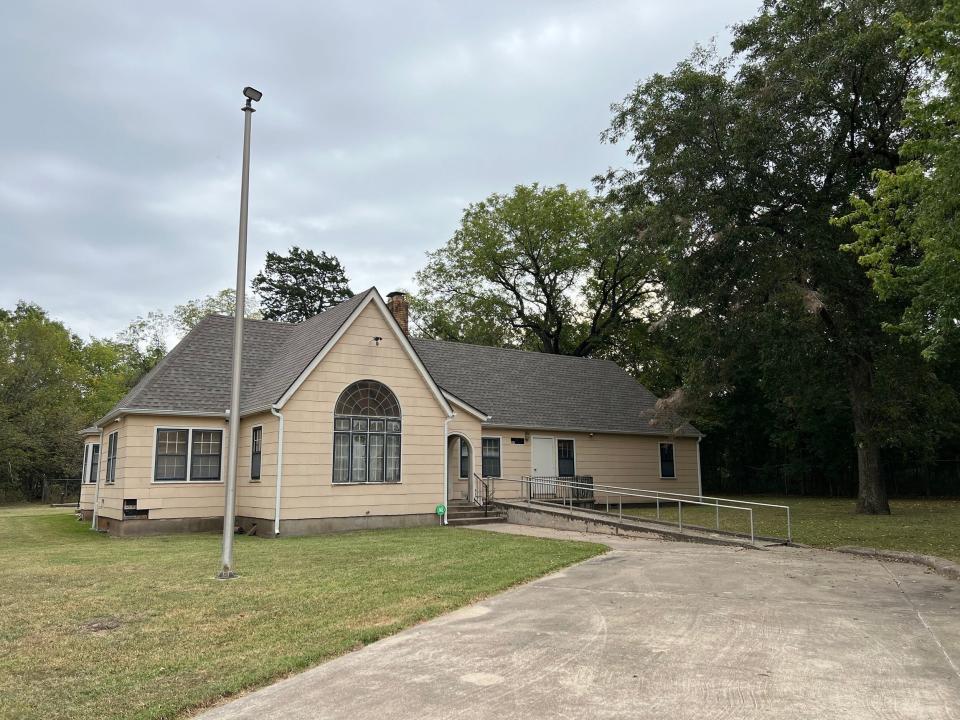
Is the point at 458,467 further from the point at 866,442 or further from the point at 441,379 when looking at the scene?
the point at 866,442

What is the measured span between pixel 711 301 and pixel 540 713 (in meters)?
19.4

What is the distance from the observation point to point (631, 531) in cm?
1678

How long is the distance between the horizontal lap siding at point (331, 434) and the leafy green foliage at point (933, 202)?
36.4 feet

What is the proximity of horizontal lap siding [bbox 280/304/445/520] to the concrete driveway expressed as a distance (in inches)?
357

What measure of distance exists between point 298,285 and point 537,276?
26836mm

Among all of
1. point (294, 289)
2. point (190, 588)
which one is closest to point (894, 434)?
point (190, 588)

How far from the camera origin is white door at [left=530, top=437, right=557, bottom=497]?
24422mm

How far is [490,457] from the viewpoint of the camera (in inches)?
936

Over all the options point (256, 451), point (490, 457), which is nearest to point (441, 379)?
point (490, 457)

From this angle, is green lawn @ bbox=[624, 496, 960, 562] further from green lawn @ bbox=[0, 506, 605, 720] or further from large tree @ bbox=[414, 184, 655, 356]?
large tree @ bbox=[414, 184, 655, 356]

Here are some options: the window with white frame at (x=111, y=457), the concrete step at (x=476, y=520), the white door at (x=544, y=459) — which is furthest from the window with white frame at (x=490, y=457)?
the window with white frame at (x=111, y=457)

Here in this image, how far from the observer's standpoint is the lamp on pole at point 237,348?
1025cm

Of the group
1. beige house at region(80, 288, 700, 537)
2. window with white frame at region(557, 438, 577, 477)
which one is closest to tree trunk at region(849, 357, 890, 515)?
window with white frame at region(557, 438, 577, 477)

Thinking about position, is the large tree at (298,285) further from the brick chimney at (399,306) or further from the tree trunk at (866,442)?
the tree trunk at (866,442)
